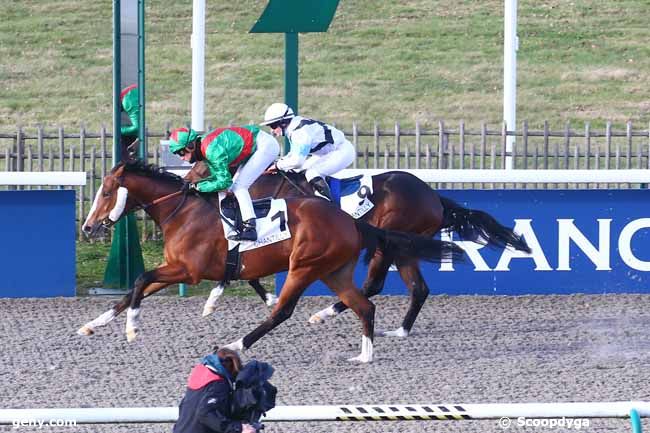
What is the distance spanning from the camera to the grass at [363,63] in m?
24.0

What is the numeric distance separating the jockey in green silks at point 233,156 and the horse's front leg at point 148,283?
450 mm

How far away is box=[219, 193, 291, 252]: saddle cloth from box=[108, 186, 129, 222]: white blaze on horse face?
0.72 m

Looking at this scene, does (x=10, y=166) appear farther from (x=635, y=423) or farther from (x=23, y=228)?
(x=635, y=423)

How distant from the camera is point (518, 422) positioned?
24.5ft

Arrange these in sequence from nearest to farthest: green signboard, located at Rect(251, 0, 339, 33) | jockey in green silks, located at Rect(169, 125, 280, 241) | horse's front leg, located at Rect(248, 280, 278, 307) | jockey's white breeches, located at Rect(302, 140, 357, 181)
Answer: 1. jockey in green silks, located at Rect(169, 125, 280, 241)
2. jockey's white breeches, located at Rect(302, 140, 357, 181)
3. horse's front leg, located at Rect(248, 280, 278, 307)
4. green signboard, located at Rect(251, 0, 339, 33)

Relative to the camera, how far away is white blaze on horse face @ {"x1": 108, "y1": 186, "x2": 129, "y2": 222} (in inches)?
382

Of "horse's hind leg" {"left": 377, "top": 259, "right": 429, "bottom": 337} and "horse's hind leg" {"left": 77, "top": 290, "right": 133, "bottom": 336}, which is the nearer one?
"horse's hind leg" {"left": 77, "top": 290, "right": 133, "bottom": 336}

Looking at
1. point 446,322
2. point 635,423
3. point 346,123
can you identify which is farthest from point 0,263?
point 346,123

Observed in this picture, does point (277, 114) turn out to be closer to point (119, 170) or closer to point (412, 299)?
point (119, 170)

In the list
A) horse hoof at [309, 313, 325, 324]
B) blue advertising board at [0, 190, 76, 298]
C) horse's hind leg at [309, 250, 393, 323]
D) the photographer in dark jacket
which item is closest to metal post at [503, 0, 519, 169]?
horse's hind leg at [309, 250, 393, 323]

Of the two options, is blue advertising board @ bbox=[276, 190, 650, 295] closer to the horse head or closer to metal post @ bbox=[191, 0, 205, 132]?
the horse head

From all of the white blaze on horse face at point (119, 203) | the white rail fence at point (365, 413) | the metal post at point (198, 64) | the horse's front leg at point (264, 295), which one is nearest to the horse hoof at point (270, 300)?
the horse's front leg at point (264, 295)

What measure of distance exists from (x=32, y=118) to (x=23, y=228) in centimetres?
1230

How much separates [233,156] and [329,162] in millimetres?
1274
